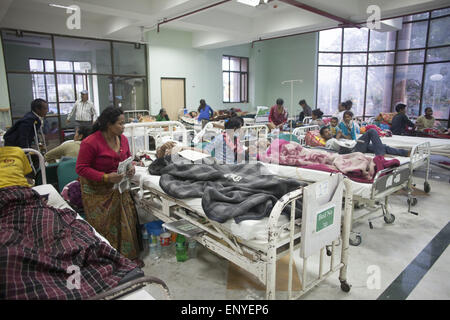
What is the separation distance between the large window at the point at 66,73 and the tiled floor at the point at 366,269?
6850 millimetres

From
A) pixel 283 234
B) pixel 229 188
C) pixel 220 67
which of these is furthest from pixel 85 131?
pixel 220 67

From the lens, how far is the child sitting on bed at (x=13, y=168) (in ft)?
7.58

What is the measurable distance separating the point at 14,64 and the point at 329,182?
8.17m

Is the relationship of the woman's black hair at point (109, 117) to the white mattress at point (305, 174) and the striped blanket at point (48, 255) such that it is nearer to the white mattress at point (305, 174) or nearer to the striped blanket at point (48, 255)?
the striped blanket at point (48, 255)

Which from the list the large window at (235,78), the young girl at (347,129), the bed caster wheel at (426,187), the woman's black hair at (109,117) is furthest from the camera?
the large window at (235,78)

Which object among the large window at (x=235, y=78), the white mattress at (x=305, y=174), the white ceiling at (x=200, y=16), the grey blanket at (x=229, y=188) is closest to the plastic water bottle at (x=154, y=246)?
the grey blanket at (x=229, y=188)

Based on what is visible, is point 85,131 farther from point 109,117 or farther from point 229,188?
point 229,188

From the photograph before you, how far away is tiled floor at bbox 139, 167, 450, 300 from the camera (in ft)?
7.68

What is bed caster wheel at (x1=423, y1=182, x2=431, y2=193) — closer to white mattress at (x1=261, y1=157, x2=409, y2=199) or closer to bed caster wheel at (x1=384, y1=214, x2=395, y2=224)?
white mattress at (x1=261, y1=157, x2=409, y2=199)

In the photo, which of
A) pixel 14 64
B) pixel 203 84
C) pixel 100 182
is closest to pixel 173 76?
pixel 203 84

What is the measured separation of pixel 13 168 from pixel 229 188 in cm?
171

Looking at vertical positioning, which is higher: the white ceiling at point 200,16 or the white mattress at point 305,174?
the white ceiling at point 200,16

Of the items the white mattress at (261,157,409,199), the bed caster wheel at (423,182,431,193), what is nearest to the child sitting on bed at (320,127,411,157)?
the bed caster wheel at (423,182,431,193)

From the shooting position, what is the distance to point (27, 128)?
386cm
